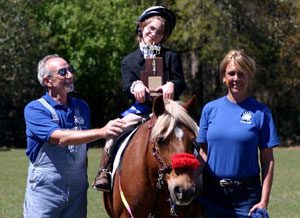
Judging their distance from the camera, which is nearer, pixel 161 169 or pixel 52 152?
pixel 161 169

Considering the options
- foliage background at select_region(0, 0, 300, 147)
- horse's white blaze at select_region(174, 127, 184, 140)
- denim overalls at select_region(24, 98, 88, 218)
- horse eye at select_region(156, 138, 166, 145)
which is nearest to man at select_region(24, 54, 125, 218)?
denim overalls at select_region(24, 98, 88, 218)

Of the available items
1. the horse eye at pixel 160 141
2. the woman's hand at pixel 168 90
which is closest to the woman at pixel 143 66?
the woman's hand at pixel 168 90

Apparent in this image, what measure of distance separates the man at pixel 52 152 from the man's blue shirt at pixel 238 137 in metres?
1.15

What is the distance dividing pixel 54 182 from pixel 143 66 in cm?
155

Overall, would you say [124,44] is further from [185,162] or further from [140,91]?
[185,162]

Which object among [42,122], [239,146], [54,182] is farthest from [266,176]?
[42,122]

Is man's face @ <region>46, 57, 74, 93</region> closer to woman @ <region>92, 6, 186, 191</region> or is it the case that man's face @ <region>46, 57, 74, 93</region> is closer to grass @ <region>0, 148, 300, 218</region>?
woman @ <region>92, 6, 186, 191</region>

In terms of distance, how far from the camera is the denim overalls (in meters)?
6.48

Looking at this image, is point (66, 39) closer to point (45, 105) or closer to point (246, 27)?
point (246, 27)

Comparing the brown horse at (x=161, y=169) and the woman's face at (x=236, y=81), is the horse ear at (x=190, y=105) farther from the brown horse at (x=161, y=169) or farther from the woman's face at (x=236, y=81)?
the woman's face at (x=236, y=81)

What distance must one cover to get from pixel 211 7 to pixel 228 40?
63.2 inches

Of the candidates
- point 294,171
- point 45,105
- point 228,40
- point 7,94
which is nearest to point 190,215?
point 45,105

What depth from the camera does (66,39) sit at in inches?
1439

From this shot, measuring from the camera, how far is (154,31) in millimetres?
7262
